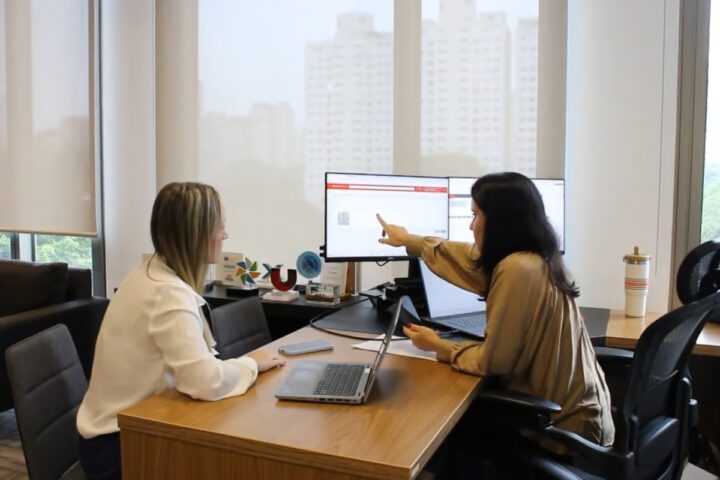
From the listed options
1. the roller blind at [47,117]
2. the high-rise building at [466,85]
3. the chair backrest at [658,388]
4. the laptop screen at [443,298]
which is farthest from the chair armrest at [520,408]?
the roller blind at [47,117]

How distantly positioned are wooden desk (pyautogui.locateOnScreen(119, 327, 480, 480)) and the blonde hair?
1.08ft

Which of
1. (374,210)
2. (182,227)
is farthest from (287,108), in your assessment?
(182,227)

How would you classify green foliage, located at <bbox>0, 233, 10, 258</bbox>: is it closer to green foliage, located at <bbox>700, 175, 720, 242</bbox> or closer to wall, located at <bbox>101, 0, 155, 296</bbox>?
wall, located at <bbox>101, 0, 155, 296</bbox>

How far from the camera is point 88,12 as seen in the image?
3.61 meters

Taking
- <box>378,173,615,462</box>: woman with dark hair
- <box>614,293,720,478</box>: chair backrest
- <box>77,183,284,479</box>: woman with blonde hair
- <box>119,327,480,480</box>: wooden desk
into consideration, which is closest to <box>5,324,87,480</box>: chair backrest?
<box>77,183,284,479</box>: woman with blonde hair

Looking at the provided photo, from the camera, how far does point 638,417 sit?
1.49 metres

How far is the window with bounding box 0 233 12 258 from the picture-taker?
417cm

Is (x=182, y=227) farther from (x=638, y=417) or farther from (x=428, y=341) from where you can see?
(x=638, y=417)

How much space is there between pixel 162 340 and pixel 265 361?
0.31 metres

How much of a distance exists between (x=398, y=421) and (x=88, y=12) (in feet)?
11.1

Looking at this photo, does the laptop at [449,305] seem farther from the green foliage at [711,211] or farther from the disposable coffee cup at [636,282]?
the green foliage at [711,211]

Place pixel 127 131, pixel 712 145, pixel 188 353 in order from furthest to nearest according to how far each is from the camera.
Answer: pixel 127 131, pixel 712 145, pixel 188 353

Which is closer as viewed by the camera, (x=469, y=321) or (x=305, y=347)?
(x=305, y=347)

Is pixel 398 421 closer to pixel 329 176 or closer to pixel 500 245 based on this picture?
pixel 500 245
